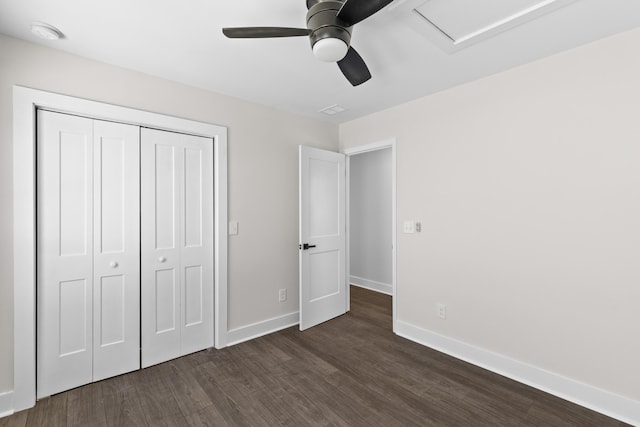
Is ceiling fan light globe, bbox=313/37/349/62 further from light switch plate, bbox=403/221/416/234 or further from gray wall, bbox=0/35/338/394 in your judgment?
light switch plate, bbox=403/221/416/234

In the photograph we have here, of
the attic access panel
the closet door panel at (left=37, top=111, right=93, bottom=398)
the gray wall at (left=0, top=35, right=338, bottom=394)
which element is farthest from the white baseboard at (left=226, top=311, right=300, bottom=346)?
the attic access panel

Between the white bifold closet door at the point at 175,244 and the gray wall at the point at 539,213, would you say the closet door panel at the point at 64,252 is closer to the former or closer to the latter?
the white bifold closet door at the point at 175,244

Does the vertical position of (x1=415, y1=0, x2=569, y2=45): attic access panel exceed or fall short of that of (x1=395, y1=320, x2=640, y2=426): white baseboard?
it exceeds it

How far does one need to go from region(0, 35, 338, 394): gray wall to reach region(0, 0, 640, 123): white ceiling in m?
0.13

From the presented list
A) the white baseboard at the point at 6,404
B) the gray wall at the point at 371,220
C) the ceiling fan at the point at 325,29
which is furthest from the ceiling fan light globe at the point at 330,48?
the gray wall at the point at 371,220

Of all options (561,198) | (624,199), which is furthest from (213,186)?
(624,199)

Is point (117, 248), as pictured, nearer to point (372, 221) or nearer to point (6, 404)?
point (6, 404)

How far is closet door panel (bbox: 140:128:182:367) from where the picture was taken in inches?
97.7

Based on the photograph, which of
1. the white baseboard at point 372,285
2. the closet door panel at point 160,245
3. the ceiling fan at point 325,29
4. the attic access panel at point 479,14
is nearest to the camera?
the ceiling fan at point 325,29

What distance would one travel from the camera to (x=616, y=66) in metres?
1.93

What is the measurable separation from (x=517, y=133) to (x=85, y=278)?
3.51 m

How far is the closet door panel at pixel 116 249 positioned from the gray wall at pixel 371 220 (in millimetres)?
3453

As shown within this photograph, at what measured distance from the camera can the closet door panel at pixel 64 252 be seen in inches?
81.5

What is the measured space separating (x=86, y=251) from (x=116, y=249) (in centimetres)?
19
